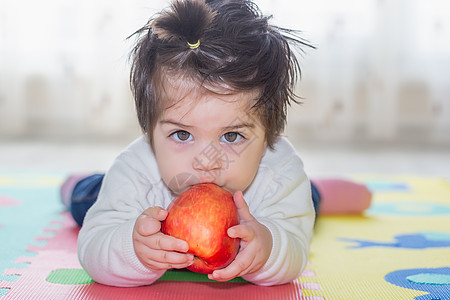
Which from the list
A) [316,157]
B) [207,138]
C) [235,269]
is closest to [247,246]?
[235,269]

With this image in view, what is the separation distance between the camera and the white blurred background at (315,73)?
2725 mm

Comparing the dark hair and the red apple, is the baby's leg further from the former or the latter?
the red apple

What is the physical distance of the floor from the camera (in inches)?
80.8

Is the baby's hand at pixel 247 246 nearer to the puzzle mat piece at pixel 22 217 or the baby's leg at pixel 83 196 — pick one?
the puzzle mat piece at pixel 22 217

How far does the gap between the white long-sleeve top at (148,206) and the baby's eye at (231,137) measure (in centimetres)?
12

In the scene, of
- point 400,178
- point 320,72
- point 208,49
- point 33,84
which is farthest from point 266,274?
point 33,84

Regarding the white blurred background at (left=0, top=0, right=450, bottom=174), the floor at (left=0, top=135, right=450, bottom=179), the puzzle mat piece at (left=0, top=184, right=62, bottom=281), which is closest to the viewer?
the puzzle mat piece at (left=0, top=184, right=62, bottom=281)

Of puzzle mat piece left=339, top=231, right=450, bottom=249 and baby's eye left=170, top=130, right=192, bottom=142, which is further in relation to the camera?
puzzle mat piece left=339, top=231, right=450, bottom=249

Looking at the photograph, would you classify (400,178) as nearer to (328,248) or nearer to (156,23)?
(328,248)

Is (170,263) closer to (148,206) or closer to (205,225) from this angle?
(205,225)

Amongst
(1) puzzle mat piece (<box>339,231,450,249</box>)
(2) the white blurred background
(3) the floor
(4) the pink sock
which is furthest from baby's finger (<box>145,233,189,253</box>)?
(2) the white blurred background

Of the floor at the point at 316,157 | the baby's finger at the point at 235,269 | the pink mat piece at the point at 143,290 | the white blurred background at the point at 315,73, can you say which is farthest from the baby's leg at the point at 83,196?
the white blurred background at the point at 315,73

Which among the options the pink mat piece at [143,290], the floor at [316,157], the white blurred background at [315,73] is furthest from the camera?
the white blurred background at [315,73]

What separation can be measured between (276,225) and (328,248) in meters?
0.25
